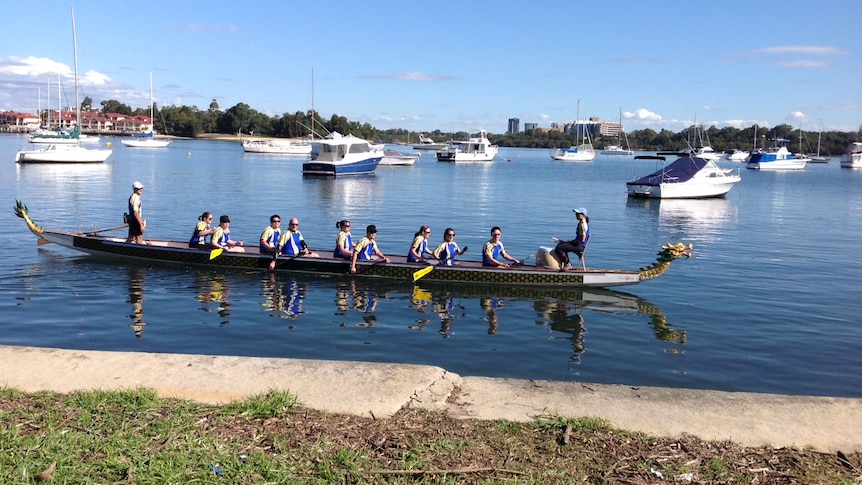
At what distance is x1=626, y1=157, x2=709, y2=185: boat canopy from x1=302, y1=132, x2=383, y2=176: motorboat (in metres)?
25.2

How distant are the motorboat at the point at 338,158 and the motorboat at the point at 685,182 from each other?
25.2 m

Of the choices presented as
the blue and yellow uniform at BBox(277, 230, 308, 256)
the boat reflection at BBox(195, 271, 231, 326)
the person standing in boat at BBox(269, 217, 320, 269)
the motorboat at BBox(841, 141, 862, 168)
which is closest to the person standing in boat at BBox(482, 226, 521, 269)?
the person standing in boat at BBox(269, 217, 320, 269)

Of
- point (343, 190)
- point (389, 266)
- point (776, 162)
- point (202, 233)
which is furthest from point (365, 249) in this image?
point (776, 162)

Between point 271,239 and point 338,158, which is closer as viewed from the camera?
point 271,239

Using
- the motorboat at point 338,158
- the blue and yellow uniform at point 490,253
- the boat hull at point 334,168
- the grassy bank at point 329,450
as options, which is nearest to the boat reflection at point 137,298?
the grassy bank at point 329,450

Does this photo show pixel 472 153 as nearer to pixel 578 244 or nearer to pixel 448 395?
pixel 578 244

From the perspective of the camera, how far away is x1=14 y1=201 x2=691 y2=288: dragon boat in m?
18.4

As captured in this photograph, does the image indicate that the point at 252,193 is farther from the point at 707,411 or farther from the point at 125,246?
the point at 707,411

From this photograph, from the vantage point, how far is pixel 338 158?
209ft

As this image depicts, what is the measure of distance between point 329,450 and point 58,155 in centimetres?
6898

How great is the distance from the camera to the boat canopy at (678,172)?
5007cm

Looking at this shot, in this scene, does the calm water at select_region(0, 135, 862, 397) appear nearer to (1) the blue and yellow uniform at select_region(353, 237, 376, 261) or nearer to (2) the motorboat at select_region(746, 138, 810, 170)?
(1) the blue and yellow uniform at select_region(353, 237, 376, 261)

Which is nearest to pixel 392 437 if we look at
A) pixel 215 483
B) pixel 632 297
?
pixel 215 483

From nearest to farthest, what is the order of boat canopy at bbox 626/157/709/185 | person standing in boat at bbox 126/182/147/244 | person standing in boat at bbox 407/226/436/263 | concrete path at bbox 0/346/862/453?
concrete path at bbox 0/346/862/453, person standing in boat at bbox 407/226/436/263, person standing in boat at bbox 126/182/147/244, boat canopy at bbox 626/157/709/185
